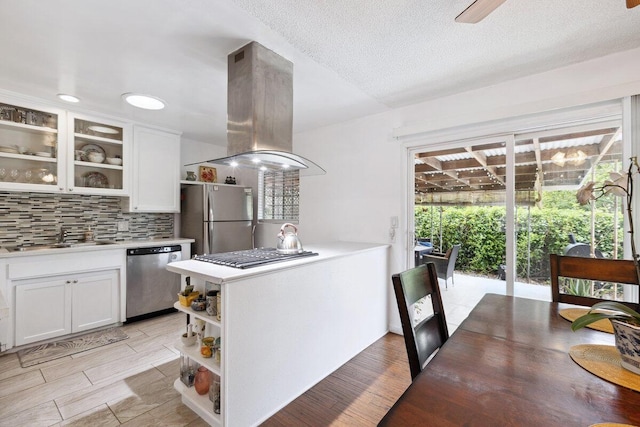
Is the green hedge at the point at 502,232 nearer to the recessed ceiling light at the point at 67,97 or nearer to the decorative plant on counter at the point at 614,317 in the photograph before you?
the decorative plant on counter at the point at 614,317

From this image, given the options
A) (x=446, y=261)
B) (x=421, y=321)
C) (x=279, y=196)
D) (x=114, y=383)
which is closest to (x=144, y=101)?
(x=279, y=196)

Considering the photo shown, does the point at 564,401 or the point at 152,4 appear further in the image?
the point at 152,4

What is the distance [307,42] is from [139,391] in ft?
8.69

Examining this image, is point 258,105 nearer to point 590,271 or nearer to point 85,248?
point 590,271

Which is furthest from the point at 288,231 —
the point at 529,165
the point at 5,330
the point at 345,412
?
the point at 5,330

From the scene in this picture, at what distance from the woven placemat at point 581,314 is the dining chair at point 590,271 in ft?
0.77

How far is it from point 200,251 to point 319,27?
302cm

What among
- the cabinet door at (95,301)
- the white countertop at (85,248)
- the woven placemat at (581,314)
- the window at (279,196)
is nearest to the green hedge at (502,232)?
the woven placemat at (581,314)

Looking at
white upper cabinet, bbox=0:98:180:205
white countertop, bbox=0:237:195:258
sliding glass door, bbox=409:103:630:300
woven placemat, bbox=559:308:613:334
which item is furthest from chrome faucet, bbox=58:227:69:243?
woven placemat, bbox=559:308:613:334

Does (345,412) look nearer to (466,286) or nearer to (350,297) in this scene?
(350,297)

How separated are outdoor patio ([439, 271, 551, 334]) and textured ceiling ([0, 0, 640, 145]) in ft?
5.75

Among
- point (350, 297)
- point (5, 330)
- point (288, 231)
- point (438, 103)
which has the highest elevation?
A: point (438, 103)

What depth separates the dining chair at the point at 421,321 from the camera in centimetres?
103

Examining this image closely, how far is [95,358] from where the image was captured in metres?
2.38
